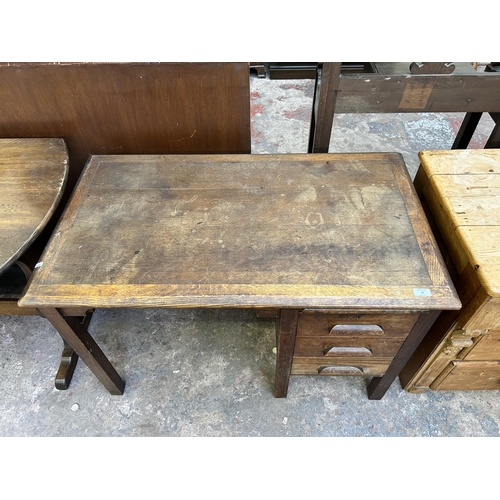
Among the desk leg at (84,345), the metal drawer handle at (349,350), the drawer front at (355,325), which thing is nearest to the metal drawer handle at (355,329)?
the drawer front at (355,325)

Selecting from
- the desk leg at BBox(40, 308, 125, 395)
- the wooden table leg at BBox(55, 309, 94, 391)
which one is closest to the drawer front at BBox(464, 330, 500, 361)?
the desk leg at BBox(40, 308, 125, 395)

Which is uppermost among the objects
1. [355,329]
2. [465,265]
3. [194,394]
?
[465,265]

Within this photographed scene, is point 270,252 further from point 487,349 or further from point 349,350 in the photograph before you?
point 487,349

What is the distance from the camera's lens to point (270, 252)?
3.99 feet

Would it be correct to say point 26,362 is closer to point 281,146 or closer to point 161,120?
point 161,120

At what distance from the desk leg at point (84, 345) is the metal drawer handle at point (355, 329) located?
90cm

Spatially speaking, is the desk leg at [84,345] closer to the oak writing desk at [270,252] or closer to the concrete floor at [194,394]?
the oak writing desk at [270,252]

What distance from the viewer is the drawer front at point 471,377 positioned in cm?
146

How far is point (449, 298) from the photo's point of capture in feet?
3.55

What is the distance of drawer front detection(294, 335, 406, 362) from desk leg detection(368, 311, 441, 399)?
0.10 ft

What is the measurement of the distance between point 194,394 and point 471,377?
1217mm

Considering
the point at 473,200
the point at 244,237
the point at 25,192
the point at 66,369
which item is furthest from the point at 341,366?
the point at 25,192

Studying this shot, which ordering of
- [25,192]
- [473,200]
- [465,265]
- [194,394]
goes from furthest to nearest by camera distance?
[194,394] → [25,192] → [473,200] → [465,265]

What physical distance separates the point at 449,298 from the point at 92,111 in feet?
5.21
